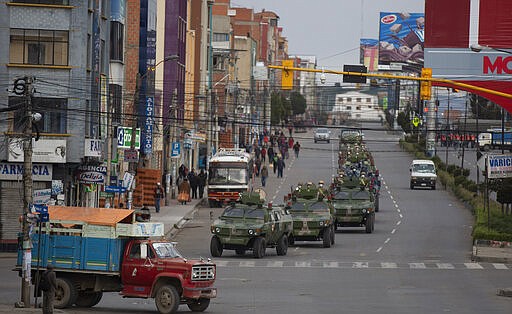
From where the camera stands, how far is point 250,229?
44094 millimetres

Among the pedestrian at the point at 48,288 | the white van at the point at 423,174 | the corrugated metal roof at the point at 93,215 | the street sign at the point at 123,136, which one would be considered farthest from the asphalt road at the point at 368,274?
the white van at the point at 423,174

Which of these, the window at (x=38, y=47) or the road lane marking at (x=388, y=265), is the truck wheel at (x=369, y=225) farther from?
the window at (x=38, y=47)

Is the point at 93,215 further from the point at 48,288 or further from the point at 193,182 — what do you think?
the point at 193,182

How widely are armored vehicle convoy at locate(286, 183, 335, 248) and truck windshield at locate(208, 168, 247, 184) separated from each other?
23.0 metres

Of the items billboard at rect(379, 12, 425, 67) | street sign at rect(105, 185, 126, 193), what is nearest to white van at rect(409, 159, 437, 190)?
street sign at rect(105, 185, 126, 193)

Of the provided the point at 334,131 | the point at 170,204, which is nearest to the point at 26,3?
the point at 170,204

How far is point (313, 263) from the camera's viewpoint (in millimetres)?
44000

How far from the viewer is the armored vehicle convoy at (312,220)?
4956 centimetres

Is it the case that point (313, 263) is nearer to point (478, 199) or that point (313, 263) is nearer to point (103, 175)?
point (103, 175)

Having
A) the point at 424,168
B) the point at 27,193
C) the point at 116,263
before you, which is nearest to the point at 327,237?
the point at 27,193

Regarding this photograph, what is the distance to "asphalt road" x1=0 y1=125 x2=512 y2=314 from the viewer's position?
31.7 meters

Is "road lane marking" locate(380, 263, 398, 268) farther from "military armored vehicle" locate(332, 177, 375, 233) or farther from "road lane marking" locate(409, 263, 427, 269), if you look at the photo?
"military armored vehicle" locate(332, 177, 375, 233)

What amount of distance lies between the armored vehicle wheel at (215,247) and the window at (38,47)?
34.0 ft

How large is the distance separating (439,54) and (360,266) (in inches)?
697
